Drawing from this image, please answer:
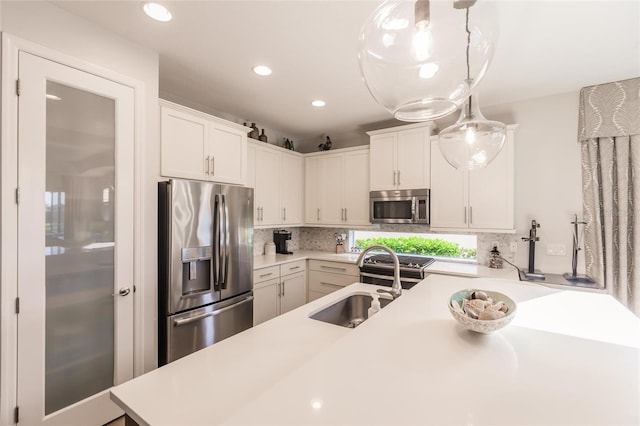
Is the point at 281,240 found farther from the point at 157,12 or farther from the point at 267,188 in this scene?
the point at 157,12

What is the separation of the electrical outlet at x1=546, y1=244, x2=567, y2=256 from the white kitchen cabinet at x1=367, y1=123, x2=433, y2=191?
52.2 inches

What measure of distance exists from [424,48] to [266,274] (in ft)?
9.05

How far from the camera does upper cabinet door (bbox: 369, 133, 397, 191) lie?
3.33m

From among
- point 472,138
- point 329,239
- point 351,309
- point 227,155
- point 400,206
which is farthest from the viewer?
point 329,239

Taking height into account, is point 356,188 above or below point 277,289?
above

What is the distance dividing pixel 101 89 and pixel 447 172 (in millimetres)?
3096

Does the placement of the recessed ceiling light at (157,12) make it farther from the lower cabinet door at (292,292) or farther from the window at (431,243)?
the window at (431,243)

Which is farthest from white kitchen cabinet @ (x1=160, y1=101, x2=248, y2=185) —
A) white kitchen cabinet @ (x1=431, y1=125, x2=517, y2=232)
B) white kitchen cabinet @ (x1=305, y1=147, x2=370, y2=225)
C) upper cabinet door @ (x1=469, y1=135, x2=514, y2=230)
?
upper cabinet door @ (x1=469, y1=135, x2=514, y2=230)

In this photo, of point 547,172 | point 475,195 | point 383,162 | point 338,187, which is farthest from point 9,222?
point 547,172

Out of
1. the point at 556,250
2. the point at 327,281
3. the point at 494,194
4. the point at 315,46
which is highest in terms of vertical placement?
the point at 315,46

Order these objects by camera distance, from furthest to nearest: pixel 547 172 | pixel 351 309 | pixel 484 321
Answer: pixel 547 172
pixel 351 309
pixel 484 321

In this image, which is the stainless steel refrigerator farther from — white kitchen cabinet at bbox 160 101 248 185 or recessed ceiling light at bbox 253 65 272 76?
recessed ceiling light at bbox 253 65 272 76

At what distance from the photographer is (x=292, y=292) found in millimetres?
3451

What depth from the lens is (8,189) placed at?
4.70 ft
